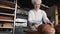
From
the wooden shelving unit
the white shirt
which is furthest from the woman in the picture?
the wooden shelving unit

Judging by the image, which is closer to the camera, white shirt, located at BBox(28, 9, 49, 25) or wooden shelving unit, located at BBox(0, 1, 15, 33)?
white shirt, located at BBox(28, 9, 49, 25)

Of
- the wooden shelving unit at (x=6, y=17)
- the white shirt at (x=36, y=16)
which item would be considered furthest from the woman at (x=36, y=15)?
the wooden shelving unit at (x=6, y=17)

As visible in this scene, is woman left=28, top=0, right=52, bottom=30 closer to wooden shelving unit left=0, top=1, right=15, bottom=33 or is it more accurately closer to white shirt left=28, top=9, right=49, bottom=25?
white shirt left=28, top=9, right=49, bottom=25

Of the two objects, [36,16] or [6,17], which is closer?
[36,16]

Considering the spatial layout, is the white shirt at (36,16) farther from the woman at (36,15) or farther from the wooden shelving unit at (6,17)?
the wooden shelving unit at (6,17)

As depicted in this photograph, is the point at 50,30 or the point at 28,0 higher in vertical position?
the point at 28,0

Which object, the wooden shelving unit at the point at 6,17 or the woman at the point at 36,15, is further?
the wooden shelving unit at the point at 6,17

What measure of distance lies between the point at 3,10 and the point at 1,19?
1.28 ft

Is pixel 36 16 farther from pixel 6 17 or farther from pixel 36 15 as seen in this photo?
pixel 6 17

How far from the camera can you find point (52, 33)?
0.93 ft

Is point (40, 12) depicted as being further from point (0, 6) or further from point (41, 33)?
point (0, 6)

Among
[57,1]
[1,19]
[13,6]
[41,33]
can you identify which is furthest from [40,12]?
[57,1]

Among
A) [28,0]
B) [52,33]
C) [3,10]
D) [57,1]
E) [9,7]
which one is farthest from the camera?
[57,1]

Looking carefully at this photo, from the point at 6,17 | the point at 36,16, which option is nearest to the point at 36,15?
the point at 36,16
